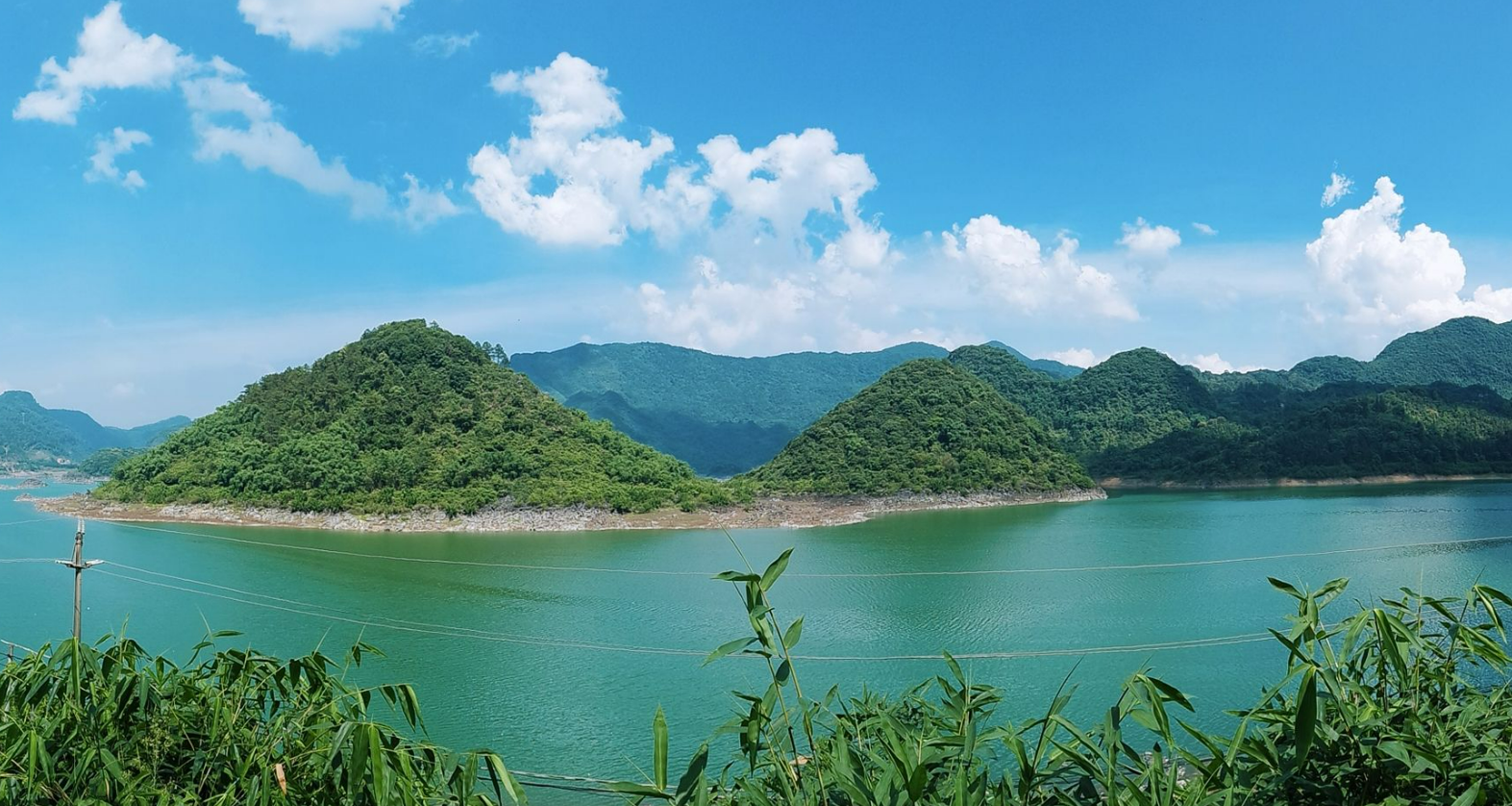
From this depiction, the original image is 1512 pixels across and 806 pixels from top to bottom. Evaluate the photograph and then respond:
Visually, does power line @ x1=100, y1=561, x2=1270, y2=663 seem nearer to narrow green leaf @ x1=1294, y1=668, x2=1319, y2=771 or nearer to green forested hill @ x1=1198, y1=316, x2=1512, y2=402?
narrow green leaf @ x1=1294, y1=668, x2=1319, y2=771

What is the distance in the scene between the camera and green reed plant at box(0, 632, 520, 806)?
6.87 feet

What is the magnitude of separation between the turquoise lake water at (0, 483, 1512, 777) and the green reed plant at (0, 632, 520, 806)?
1412mm

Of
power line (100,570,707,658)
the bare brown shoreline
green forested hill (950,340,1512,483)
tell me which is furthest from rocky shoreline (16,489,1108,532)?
green forested hill (950,340,1512,483)

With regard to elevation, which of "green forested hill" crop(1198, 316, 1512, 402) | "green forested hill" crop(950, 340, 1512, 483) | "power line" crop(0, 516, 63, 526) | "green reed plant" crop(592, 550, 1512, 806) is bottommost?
"power line" crop(0, 516, 63, 526)

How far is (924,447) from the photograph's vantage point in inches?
1646

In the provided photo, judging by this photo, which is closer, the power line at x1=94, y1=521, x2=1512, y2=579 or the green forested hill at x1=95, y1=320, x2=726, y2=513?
the power line at x1=94, y1=521, x2=1512, y2=579

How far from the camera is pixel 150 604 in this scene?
51.6 feet

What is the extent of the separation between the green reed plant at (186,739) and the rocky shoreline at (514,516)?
81.3ft

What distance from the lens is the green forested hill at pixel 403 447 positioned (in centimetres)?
3025

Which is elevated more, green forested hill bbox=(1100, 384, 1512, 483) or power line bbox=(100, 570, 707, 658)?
green forested hill bbox=(1100, 384, 1512, 483)

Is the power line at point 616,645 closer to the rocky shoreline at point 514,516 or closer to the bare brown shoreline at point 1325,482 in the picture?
the rocky shoreline at point 514,516

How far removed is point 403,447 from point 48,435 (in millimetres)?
96574

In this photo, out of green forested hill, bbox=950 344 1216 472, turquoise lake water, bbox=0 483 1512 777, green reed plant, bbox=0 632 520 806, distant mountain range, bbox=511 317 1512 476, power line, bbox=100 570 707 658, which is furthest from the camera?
distant mountain range, bbox=511 317 1512 476

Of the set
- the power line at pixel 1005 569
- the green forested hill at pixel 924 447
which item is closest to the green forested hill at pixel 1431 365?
the green forested hill at pixel 924 447
